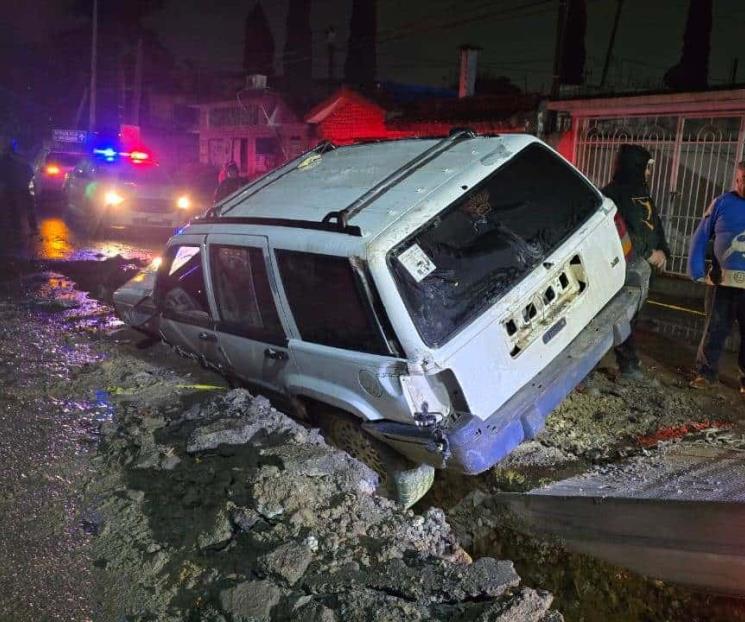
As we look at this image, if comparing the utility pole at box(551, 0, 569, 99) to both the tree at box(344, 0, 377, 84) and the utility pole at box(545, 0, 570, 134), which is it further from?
the tree at box(344, 0, 377, 84)

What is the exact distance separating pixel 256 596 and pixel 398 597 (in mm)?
629

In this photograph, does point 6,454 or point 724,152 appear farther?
point 724,152

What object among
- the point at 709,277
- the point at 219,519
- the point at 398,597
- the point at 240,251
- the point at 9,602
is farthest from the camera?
the point at 709,277

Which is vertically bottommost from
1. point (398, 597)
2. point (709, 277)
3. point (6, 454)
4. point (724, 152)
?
point (6, 454)

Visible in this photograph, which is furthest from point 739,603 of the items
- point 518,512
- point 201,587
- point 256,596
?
point 201,587

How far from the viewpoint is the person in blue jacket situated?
525cm

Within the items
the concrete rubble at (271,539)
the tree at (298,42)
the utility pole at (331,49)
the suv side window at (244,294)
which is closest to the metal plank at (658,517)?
the concrete rubble at (271,539)

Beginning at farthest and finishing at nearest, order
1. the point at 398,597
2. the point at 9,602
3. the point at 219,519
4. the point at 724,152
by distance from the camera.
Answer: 1. the point at 724,152
2. the point at 219,519
3. the point at 9,602
4. the point at 398,597

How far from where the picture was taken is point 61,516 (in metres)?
4.00

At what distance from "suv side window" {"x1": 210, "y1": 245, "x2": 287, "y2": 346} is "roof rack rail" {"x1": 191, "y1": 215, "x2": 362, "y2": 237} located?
0.18 meters

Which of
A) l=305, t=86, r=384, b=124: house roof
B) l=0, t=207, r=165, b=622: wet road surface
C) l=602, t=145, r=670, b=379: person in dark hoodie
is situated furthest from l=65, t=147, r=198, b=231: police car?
l=602, t=145, r=670, b=379: person in dark hoodie

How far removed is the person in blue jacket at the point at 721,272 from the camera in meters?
5.25

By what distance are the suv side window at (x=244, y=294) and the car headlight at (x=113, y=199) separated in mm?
11534

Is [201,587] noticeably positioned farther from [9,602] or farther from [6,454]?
[6,454]
